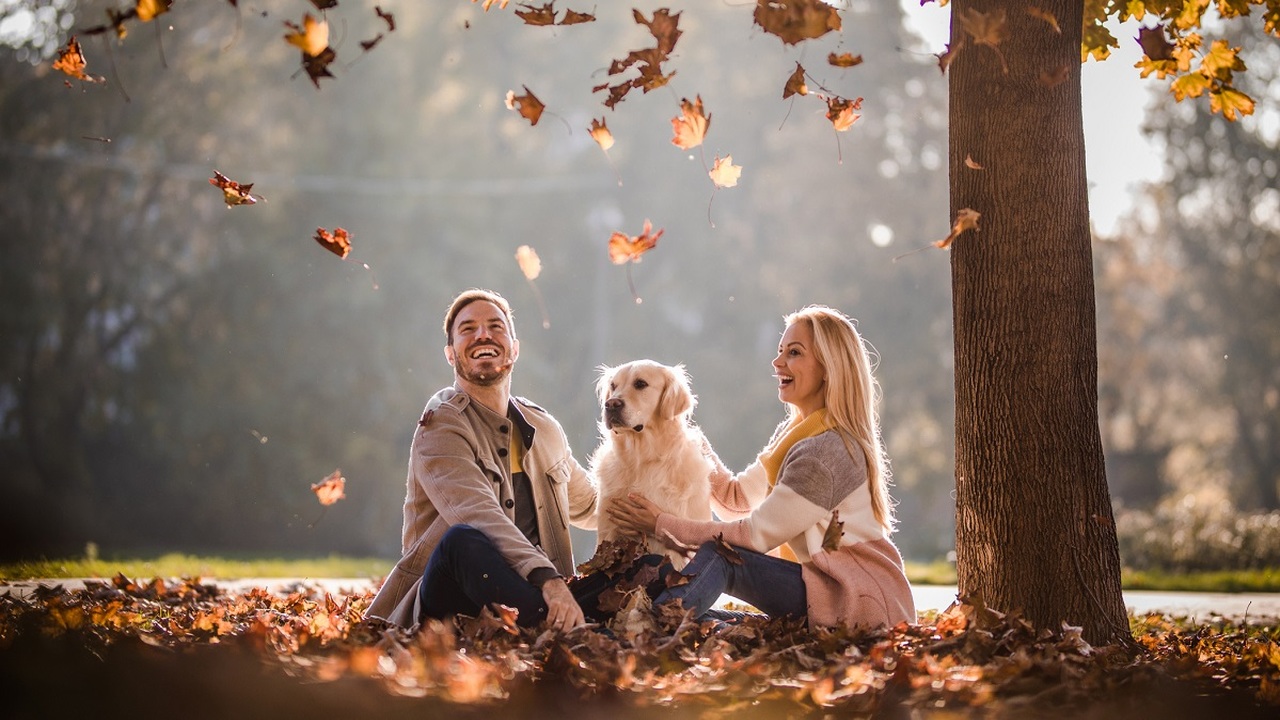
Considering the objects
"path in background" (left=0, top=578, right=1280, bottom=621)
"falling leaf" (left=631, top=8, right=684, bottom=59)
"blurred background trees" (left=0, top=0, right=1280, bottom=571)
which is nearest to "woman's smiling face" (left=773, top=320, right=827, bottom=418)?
"falling leaf" (left=631, top=8, right=684, bottom=59)

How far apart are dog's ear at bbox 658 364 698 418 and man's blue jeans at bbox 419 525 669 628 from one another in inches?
35.8

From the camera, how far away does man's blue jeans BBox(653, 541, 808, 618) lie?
160 inches

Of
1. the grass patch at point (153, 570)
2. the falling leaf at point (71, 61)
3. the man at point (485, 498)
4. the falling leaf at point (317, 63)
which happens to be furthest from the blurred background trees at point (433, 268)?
the falling leaf at point (317, 63)

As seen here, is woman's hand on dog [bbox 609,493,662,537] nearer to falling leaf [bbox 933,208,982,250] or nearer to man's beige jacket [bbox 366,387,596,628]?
man's beige jacket [bbox 366,387,596,628]

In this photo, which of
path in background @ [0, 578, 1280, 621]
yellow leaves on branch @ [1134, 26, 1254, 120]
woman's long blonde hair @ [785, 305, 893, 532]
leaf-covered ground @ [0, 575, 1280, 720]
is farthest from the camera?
path in background @ [0, 578, 1280, 621]

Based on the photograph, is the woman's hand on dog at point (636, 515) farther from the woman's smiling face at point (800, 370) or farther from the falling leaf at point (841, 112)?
the falling leaf at point (841, 112)

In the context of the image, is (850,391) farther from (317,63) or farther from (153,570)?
(153,570)

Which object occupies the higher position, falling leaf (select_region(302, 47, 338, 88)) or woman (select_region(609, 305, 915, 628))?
falling leaf (select_region(302, 47, 338, 88))

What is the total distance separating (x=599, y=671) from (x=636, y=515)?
1478 mm

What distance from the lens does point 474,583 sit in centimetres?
386

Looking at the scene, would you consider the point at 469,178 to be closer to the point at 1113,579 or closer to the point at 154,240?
the point at 154,240

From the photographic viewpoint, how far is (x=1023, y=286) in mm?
4273

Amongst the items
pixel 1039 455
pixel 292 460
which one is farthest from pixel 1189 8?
pixel 292 460

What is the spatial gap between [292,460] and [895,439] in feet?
43.8
